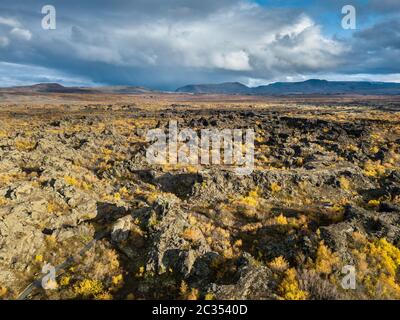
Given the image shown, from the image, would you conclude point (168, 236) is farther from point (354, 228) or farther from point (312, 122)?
point (312, 122)

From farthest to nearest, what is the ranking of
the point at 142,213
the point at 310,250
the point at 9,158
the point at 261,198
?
the point at 9,158
the point at 261,198
the point at 142,213
the point at 310,250

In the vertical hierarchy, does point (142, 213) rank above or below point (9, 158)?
below

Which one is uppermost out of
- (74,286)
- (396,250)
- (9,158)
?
(9,158)

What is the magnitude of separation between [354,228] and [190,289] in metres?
7.69

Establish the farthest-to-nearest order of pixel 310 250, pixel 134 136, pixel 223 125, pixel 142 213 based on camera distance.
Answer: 1. pixel 223 125
2. pixel 134 136
3. pixel 142 213
4. pixel 310 250

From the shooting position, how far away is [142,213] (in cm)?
1611

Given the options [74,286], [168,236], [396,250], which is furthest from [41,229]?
[396,250]

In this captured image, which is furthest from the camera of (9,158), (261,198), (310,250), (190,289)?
(9,158)

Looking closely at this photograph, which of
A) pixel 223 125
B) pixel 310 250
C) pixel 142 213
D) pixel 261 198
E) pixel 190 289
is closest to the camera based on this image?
pixel 190 289

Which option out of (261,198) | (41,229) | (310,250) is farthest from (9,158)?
(310,250)

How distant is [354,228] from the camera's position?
14039 mm
